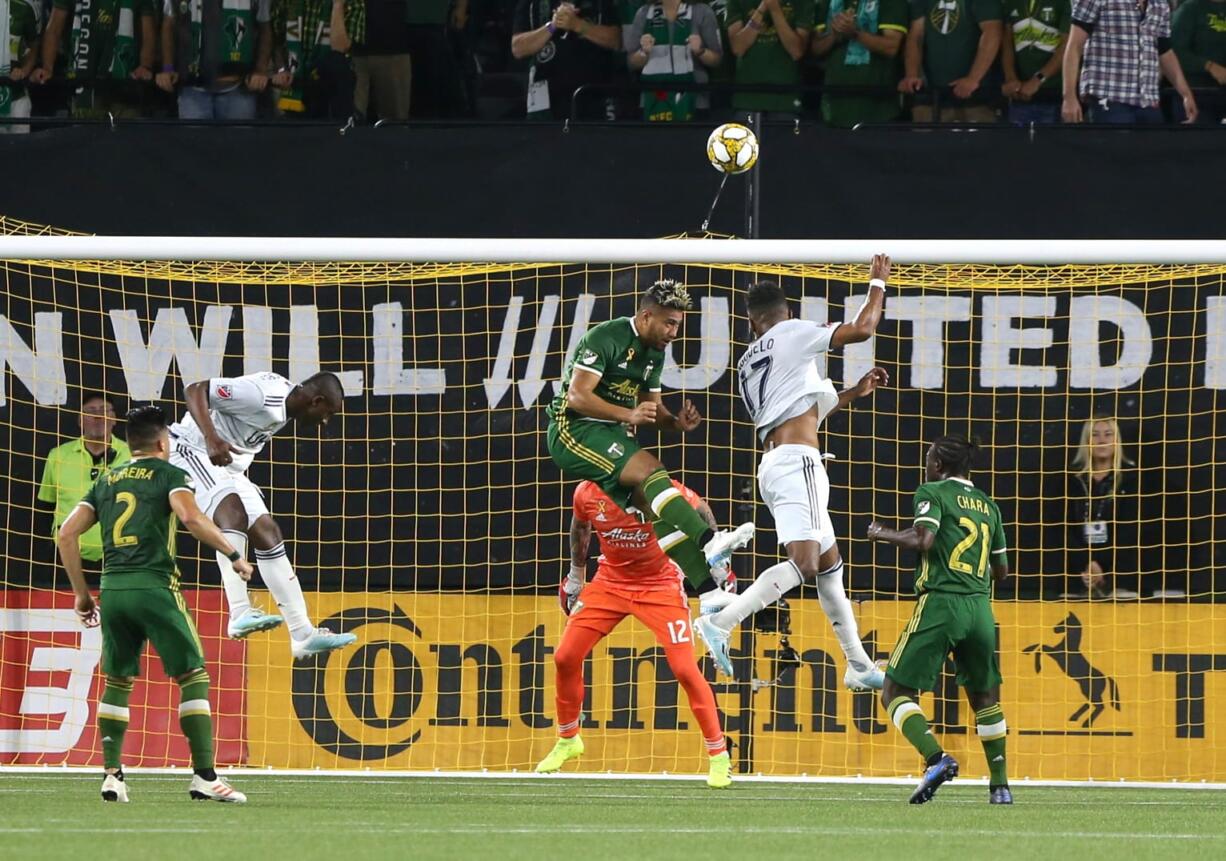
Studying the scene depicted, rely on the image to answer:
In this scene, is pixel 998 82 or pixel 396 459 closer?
pixel 396 459

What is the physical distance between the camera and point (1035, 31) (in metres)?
14.2

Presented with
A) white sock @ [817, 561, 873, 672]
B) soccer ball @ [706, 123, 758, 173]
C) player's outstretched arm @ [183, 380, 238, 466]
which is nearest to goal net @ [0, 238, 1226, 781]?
white sock @ [817, 561, 873, 672]

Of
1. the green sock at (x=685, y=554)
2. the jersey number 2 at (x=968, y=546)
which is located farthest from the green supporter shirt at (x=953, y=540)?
the green sock at (x=685, y=554)

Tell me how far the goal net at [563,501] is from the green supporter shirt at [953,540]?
2751 millimetres

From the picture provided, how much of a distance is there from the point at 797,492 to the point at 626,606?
1.28 metres

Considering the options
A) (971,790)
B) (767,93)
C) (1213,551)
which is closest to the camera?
(971,790)

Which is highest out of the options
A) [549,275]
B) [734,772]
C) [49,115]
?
[49,115]

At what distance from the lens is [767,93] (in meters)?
14.3

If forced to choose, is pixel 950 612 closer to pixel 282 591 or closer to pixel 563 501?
pixel 282 591

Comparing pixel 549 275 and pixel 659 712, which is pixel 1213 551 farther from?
pixel 549 275

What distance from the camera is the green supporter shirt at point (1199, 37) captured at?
14445mm

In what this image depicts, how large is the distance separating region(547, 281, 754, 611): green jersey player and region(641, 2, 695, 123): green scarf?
12.5 feet

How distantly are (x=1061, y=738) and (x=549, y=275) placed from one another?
4.55 m

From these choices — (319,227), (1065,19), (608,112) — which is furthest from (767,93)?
(319,227)
